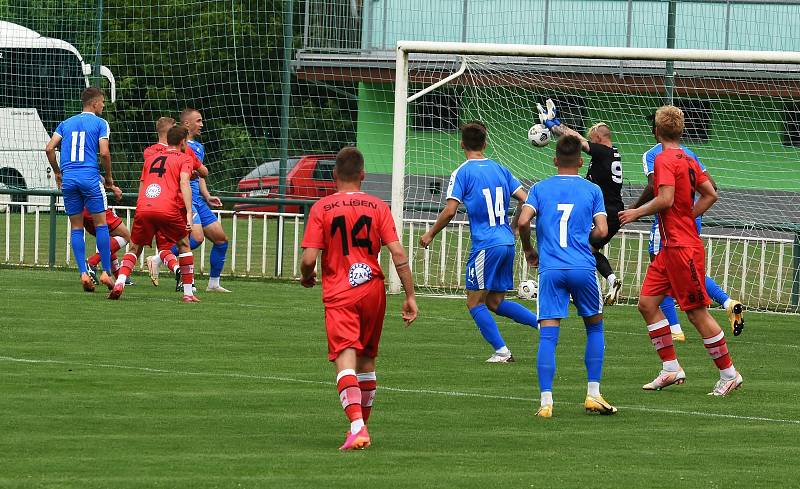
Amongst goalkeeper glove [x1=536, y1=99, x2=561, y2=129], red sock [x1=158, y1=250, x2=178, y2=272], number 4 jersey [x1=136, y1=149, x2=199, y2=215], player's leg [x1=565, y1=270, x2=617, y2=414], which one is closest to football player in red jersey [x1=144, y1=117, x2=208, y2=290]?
red sock [x1=158, y1=250, x2=178, y2=272]

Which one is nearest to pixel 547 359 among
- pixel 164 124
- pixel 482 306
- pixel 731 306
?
pixel 482 306

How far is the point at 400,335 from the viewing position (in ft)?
46.0

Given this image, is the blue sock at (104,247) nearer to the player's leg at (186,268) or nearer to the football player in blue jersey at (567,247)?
the player's leg at (186,268)

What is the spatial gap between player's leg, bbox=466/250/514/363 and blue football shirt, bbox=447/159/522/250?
13 centimetres

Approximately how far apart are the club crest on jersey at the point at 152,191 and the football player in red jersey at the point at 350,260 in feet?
27.1

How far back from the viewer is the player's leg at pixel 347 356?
806 cm

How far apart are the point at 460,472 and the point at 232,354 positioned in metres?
5.01

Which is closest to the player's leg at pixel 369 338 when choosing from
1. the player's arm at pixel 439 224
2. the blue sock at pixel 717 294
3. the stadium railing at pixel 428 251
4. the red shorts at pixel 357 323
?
the red shorts at pixel 357 323

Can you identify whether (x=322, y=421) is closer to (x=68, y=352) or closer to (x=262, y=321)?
(x=68, y=352)

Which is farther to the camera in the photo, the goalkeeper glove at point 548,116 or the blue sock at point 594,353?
the goalkeeper glove at point 548,116

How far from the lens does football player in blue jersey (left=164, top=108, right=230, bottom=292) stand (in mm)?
17438

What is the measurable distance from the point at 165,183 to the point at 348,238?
27.9ft

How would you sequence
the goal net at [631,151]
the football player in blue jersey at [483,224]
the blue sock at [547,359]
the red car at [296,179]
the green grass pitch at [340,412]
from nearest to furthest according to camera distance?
1. the green grass pitch at [340,412]
2. the blue sock at [547,359]
3. the football player in blue jersey at [483,224]
4. the goal net at [631,151]
5. the red car at [296,179]

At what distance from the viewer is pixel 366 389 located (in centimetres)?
850
